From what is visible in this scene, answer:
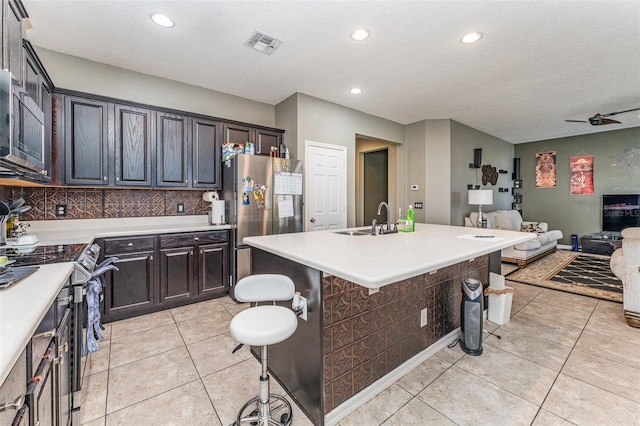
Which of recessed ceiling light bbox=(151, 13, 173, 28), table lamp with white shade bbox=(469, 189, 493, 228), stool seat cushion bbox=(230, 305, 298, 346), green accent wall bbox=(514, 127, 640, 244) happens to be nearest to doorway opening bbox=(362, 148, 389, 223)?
table lamp with white shade bbox=(469, 189, 493, 228)

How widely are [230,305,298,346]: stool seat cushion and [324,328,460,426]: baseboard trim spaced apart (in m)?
0.65

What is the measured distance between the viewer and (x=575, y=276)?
173 inches

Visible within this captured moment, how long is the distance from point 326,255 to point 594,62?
3.94 m

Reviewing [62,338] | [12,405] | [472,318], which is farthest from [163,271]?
[472,318]

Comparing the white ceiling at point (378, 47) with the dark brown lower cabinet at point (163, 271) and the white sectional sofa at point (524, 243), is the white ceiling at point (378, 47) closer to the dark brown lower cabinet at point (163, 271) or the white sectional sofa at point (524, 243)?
the dark brown lower cabinet at point (163, 271)

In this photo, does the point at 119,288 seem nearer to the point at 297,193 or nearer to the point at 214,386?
the point at 214,386

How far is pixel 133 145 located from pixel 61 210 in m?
1.01

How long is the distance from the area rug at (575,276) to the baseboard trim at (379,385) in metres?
2.68

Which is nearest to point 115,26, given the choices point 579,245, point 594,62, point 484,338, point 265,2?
point 265,2

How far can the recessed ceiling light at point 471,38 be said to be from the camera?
2.60 m

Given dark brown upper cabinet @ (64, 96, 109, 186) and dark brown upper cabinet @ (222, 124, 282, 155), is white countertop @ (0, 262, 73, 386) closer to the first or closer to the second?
dark brown upper cabinet @ (64, 96, 109, 186)

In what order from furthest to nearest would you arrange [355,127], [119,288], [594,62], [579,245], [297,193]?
[579,245] < [355,127] < [297,193] < [594,62] < [119,288]

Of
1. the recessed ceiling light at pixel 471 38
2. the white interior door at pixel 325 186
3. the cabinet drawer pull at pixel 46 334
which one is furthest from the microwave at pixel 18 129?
the recessed ceiling light at pixel 471 38

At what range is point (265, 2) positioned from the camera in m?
2.19
